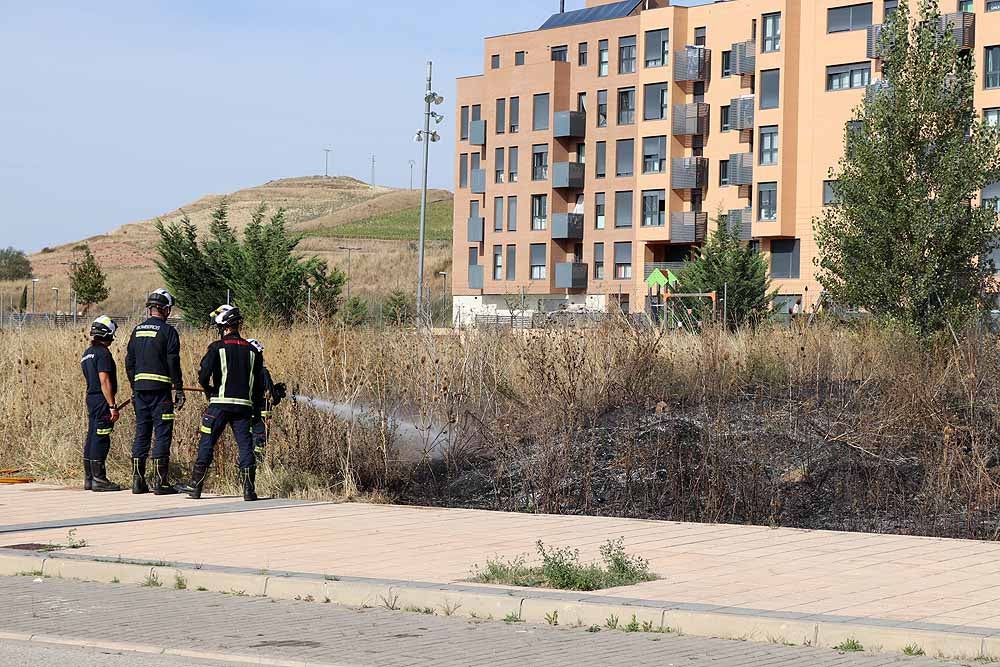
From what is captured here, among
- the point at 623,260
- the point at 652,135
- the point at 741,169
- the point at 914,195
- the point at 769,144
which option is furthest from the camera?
the point at 623,260

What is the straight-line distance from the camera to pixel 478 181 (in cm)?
8588

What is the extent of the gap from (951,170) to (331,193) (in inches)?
6640

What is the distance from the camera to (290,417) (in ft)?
52.5

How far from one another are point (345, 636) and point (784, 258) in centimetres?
6241

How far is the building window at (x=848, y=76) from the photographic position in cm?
6406

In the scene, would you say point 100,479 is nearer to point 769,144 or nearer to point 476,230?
point 769,144

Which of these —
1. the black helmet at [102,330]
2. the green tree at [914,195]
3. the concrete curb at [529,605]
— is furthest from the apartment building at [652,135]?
the concrete curb at [529,605]

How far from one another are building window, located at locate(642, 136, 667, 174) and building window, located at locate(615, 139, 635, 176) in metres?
0.98

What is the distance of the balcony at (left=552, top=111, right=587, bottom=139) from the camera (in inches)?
3078

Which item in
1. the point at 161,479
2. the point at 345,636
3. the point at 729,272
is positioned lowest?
the point at 345,636

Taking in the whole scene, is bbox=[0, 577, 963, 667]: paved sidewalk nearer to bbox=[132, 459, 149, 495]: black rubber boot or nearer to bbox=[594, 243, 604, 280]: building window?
bbox=[132, 459, 149, 495]: black rubber boot

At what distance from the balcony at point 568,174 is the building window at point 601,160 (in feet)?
3.19

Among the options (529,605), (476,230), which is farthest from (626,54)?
(529,605)

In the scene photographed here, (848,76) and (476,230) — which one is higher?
(848,76)
